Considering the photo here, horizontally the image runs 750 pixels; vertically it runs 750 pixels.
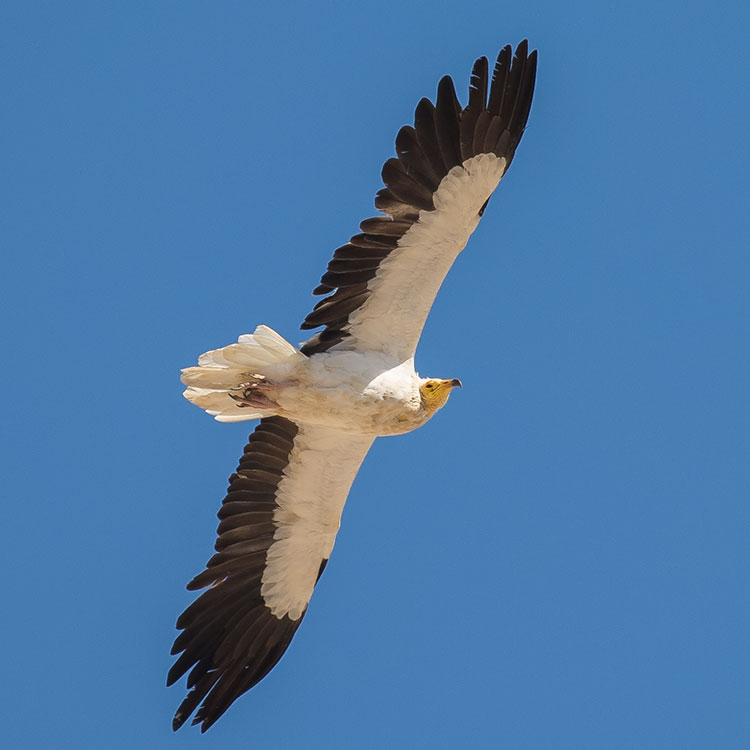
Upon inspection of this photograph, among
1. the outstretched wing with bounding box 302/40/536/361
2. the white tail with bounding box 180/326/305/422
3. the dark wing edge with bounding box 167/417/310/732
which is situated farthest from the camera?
the dark wing edge with bounding box 167/417/310/732

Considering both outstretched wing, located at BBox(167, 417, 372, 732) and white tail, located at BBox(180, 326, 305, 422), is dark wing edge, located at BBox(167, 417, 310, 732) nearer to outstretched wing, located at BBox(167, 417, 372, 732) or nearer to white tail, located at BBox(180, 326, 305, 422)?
outstretched wing, located at BBox(167, 417, 372, 732)

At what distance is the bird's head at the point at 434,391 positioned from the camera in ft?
27.9

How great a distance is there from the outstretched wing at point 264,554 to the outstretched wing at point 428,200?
103cm

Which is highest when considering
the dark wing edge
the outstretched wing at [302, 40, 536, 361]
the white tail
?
the outstretched wing at [302, 40, 536, 361]

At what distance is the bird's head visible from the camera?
27.9ft

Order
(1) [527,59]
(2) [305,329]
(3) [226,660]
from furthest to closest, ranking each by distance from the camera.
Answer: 1. (3) [226,660]
2. (2) [305,329]
3. (1) [527,59]

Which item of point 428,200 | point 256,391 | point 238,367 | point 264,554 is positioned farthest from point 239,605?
point 428,200

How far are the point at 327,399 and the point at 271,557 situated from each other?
1.59 m

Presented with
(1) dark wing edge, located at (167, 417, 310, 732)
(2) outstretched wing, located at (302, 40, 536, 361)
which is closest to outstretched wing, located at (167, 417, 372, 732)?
(1) dark wing edge, located at (167, 417, 310, 732)

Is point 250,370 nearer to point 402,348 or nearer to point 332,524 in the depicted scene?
point 402,348

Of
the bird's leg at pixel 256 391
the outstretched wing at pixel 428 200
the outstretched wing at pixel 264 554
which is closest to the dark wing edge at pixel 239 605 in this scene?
the outstretched wing at pixel 264 554

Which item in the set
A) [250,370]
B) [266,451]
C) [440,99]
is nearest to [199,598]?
[266,451]

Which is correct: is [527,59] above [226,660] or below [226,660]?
above

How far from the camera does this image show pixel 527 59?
317 inches
